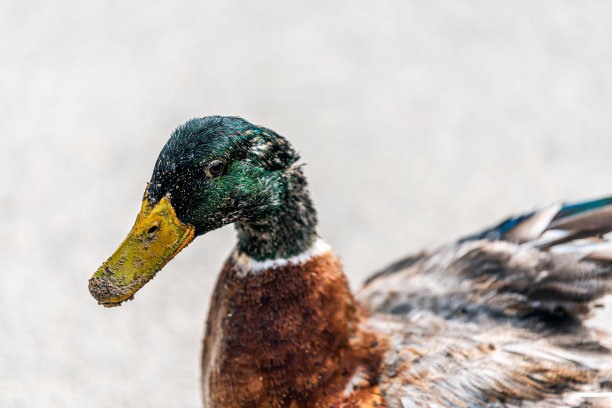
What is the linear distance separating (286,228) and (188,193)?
0.31m

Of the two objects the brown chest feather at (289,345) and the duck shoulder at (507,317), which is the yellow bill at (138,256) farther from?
the duck shoulder at (507,317)

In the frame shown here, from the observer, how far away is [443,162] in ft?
11.2

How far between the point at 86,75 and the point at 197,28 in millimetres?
653

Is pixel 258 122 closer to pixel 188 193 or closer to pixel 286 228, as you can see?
pixel 286 228

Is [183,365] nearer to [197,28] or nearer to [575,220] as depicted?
[575,220]

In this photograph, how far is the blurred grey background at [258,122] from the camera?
2711 millimetres

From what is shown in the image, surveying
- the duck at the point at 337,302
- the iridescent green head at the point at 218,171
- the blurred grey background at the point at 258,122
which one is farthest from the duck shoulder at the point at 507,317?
the blurred grey background at the point at 258,122

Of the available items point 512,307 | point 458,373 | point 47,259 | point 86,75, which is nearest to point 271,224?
point 458,373

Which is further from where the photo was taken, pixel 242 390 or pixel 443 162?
pixel 443 162

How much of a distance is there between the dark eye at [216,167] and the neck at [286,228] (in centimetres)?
19

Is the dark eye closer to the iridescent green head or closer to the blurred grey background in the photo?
the iridescent green head

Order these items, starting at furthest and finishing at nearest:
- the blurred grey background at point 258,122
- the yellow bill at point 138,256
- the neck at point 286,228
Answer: the blurred grey background at point 258,122, the neck at point 286,228, the yellow bill at point 138,256

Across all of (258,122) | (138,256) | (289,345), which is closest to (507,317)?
(289,345)

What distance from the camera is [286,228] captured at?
5.48 feet
